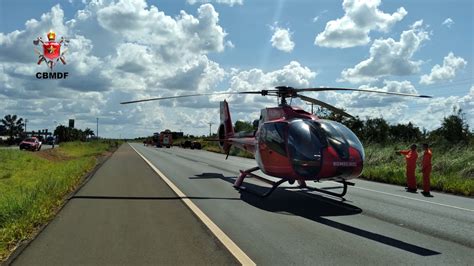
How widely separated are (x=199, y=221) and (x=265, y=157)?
168 inches

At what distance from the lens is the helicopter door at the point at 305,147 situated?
1044 centimetres

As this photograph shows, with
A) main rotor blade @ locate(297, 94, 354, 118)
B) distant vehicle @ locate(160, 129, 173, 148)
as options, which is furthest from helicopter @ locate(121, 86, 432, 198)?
distant vehicle @ locate(160, 129, 173, 148)

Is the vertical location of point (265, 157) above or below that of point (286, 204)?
above

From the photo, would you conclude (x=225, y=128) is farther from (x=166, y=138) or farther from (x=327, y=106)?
(x=166, y=138)

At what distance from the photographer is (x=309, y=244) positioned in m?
6.65

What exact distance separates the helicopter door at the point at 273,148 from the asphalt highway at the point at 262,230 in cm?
90

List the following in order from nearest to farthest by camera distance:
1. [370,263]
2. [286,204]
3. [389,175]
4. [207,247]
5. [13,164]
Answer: [370,263], [207,247], [286,204], [389,175], [13,164]

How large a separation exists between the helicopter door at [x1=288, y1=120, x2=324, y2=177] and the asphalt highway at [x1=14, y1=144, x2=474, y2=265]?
0.92 metres

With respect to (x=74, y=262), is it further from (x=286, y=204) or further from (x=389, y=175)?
(x=389, y=175)

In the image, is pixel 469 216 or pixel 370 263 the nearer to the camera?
pixel 370 263

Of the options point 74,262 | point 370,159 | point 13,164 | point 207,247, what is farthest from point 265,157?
point 13,164

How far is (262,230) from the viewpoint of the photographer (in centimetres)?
768

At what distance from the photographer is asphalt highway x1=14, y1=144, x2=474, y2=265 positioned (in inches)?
234

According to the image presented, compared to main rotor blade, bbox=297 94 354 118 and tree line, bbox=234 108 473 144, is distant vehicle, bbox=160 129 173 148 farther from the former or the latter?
main rotor blade, bbox=297 94 354 118
